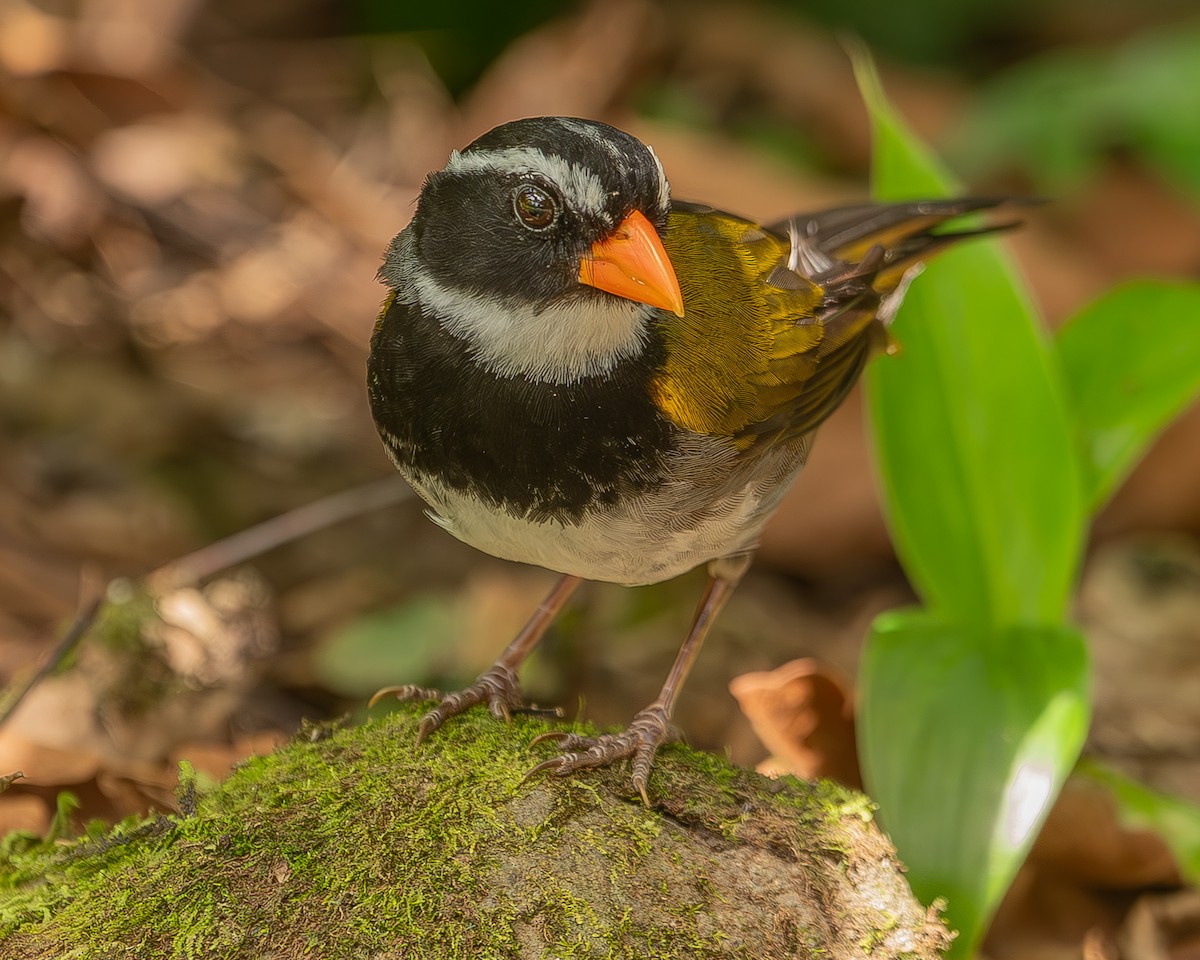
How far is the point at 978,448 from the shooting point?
4441 millimetres

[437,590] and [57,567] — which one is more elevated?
[437,590]

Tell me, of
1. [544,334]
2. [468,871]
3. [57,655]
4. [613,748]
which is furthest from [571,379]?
[57,655]

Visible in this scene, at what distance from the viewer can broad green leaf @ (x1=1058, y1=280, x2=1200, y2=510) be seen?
4395 millimetres

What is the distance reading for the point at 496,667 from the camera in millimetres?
3488

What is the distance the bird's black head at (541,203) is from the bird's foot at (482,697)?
102 centimetres

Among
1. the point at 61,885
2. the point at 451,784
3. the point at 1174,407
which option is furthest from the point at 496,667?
the point at 1174,407

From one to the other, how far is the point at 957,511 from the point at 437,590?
109 inches

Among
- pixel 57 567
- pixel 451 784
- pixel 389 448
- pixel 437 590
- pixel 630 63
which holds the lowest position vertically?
pixel 57 567

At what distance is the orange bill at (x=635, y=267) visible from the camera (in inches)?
115

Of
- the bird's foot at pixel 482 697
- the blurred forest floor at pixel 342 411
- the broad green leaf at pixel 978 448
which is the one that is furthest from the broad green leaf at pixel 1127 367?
the bird's foot at pixel 482 697

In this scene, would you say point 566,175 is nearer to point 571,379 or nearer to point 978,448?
point 571,379

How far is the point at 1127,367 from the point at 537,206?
8.33 feet

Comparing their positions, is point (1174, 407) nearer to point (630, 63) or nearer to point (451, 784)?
point (451, 784)

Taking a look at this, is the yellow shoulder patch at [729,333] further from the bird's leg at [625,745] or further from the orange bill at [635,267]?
the bird's leg at [625,745]
